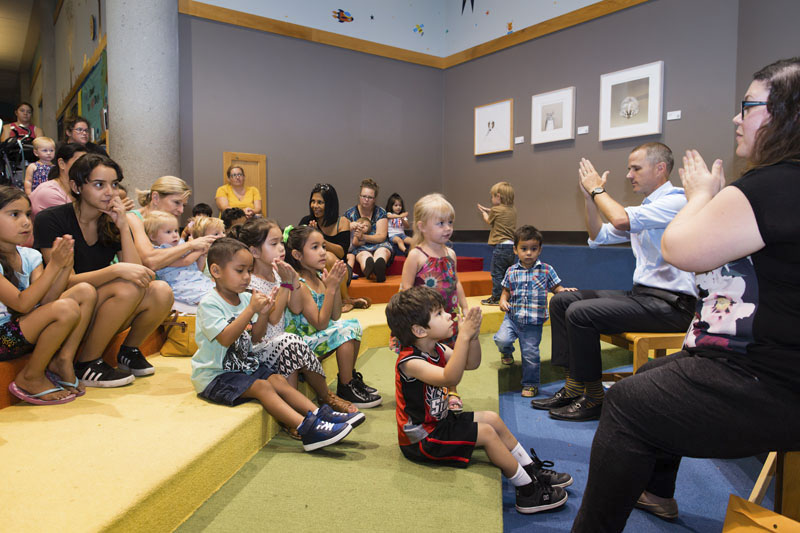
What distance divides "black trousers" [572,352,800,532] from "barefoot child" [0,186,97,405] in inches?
79.5

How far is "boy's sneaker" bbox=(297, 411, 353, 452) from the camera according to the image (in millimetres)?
2049

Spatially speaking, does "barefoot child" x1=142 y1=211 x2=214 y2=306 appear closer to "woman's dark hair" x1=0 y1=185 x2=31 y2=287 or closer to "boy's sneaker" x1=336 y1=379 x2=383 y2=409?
"woman's dark hair" x1=0 y1=185 x2=31 y2=287

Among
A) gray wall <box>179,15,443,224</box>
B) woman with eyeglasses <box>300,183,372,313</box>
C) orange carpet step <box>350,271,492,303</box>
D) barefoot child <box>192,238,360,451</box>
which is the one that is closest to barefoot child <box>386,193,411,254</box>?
orange carpet step <box>350,271,492,303</box>

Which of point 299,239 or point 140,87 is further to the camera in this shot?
point 140,87

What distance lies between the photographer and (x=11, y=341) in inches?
81.4

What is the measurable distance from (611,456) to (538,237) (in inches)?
91.2

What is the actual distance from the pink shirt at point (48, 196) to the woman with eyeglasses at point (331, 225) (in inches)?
67.7

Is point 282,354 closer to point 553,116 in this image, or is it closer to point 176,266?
point 176,266

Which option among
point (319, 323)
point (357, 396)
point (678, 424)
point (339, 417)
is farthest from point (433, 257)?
point (678, 424)

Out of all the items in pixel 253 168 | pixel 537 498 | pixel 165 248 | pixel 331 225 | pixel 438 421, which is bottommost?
pixel 537 498

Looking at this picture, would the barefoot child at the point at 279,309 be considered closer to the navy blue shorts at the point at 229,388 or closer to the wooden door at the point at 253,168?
the navy blue shorts at the point at 229,388

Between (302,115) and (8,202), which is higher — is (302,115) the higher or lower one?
the higher one

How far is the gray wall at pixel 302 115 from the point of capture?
6.21 m

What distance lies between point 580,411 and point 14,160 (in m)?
4.54
